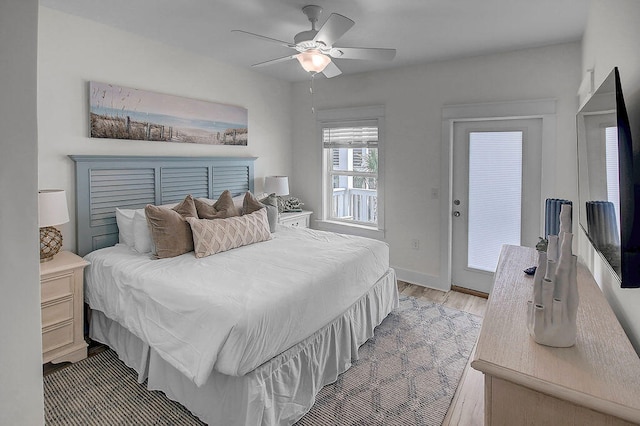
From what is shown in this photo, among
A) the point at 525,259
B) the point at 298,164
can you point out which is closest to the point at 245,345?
the point at 525,259

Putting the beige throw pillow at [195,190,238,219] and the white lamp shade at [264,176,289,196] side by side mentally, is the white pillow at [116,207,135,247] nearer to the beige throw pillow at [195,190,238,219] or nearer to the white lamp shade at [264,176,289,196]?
the beige throw pillow at [195,190,238,219]

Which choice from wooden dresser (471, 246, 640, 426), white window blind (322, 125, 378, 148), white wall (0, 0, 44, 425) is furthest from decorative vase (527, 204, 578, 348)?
white window blind (322, 125, 378, 148)

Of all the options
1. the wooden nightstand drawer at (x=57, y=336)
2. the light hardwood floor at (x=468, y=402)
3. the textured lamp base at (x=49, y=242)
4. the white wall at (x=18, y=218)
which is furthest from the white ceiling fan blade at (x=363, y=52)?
the wooden nightstand drawer at (x=57, y=336)

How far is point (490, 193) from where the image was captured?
146 inches

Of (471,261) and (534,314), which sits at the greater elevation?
(534,314)

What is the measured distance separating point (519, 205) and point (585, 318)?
2.43 meters

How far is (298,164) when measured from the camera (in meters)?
5.07

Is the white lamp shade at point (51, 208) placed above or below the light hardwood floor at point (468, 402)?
above

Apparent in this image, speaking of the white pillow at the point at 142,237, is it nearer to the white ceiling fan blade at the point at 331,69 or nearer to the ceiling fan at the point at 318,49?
the ceiling fan at the point at 318,49

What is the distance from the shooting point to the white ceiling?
2506 mm

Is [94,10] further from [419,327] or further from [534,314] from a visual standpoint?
[419,327]

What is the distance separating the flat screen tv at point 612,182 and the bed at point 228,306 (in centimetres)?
147

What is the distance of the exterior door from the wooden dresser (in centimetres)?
237

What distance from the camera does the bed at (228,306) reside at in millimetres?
1796
